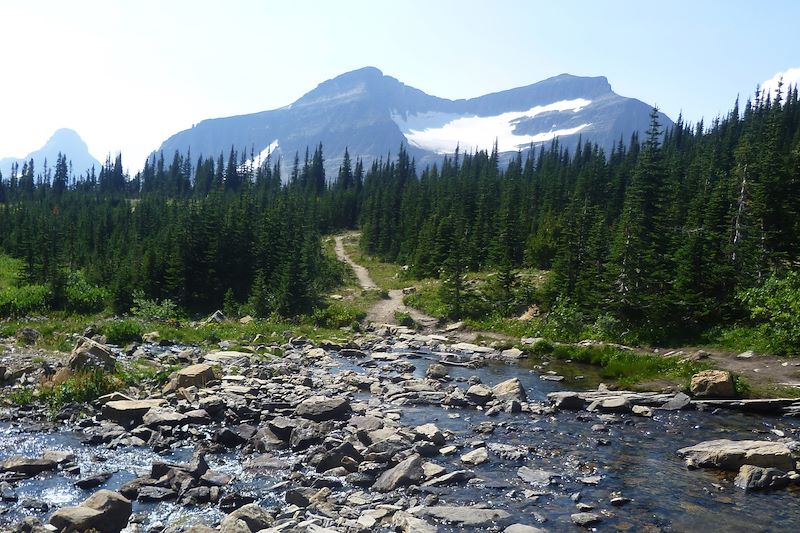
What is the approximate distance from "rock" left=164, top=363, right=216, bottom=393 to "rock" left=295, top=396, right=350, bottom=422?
521cm

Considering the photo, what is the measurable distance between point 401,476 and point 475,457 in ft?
9.06

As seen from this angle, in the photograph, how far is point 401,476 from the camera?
42.8 feet

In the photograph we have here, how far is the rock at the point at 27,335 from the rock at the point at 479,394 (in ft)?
74.9

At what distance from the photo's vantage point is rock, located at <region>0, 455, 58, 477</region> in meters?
12.9

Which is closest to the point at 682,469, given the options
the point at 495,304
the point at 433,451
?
the point at 433,451

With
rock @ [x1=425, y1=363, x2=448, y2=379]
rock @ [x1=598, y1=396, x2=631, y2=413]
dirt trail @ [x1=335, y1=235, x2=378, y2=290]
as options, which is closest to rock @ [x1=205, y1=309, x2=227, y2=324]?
rock @ [x1=425, y1=363, x2=448, y2=379]

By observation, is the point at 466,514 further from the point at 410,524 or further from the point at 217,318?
the point at 217,318

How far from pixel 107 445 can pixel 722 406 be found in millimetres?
21554

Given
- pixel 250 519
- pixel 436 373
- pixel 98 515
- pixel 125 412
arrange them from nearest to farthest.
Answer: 1. pixel 98 515
2. pixel 250 519
3. pixel 125 412
4. pixel 436 373

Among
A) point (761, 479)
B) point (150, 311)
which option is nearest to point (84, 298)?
point (150, 311)

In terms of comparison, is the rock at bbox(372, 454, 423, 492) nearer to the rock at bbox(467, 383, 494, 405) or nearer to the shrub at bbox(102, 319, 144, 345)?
the rock at bbox(467, 383, 494, 405)

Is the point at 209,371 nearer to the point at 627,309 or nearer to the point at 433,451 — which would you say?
the point at 433,451

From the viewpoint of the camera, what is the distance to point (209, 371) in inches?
873

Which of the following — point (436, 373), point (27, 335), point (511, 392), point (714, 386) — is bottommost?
point (436, 373)
